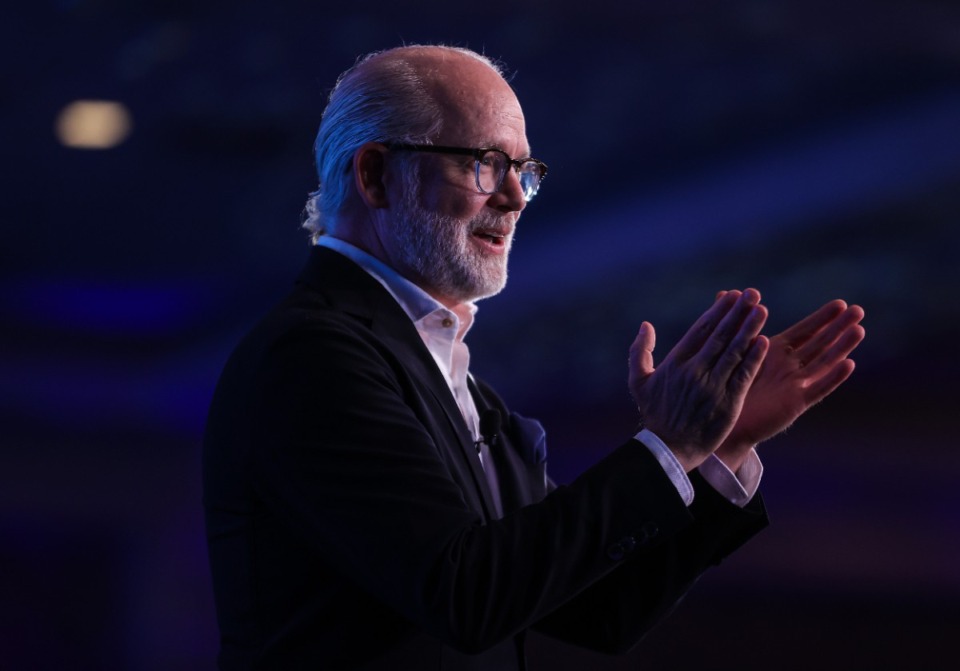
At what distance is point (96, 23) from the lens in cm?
238

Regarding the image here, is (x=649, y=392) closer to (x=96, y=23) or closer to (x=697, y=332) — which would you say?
(x=697, y=332)

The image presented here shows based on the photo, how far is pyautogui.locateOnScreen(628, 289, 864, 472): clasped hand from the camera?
3.91 ft

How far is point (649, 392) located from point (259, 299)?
151 cm

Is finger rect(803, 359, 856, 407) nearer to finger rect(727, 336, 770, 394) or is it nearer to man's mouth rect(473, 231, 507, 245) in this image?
finger rect(727, 336, 770, 394)

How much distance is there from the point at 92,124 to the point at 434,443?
1.52 metres

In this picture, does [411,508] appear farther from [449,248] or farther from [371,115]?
[371,115]

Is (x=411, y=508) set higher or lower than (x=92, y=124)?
lower

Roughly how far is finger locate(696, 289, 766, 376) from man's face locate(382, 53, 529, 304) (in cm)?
45

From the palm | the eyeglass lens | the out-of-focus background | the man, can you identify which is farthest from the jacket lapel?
the out-of-focus background

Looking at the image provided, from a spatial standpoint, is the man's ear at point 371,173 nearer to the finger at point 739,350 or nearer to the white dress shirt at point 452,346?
the white dress shirt at point 452,346

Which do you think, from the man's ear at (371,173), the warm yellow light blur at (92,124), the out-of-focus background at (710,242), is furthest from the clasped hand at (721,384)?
the warm yellow light blur at (92,124)

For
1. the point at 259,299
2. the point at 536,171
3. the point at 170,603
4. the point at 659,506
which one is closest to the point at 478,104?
the point at 536,171

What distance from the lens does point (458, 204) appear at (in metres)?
1.55

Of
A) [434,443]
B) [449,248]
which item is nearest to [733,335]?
[434,443]
